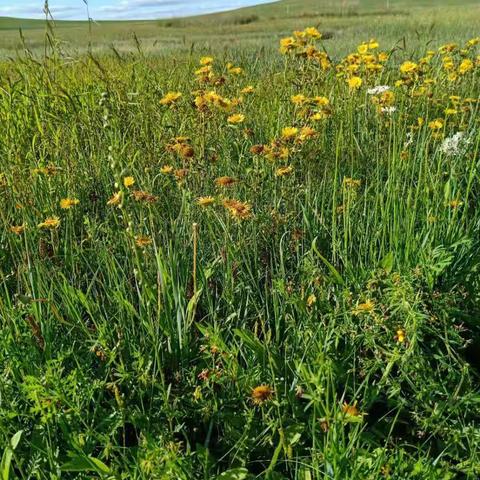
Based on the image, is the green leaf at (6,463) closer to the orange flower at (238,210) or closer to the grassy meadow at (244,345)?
the grassy meadow at (244,345)

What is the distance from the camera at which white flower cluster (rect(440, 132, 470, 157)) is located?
7.29 ft

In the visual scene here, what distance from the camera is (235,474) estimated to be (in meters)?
1.14

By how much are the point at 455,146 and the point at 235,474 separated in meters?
1.68

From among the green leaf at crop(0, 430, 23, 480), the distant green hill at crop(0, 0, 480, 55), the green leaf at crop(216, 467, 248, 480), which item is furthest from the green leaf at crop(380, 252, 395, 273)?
the distant green hill at crop(0, 0, 480, 55)

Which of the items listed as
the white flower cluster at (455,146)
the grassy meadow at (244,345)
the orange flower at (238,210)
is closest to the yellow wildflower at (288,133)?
the grassy meadow at (244,345)

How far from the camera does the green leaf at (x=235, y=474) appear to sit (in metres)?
1.13

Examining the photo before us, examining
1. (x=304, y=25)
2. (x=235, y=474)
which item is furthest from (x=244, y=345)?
(x=304, y=25)

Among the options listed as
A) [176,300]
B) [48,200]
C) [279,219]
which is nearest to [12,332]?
[176,300]

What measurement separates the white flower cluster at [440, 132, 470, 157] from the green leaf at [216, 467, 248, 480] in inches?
61.9

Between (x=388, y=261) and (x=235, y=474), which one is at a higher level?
(x=388, y=261)

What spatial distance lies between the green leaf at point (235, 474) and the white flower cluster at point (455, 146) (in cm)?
157

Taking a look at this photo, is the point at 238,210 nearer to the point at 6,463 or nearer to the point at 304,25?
the point at 6,463

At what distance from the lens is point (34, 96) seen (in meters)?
2.91

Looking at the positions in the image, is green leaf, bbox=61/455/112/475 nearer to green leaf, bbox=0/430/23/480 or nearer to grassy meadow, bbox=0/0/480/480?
grassy meadow, bbox=0/0/480/480
